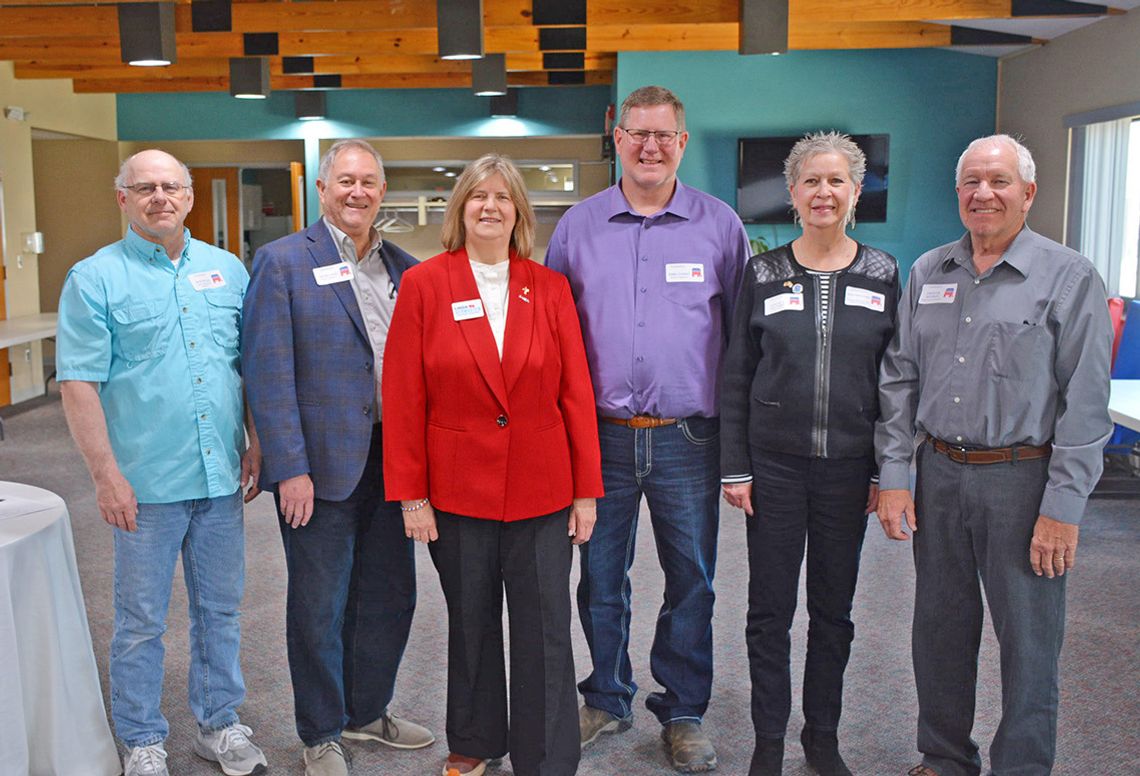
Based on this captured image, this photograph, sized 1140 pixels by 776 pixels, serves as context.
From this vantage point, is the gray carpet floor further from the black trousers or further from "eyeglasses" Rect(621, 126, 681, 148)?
"eyeglasses" Rect(621, 126, 681, 148)

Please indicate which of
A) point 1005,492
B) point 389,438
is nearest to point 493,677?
point 389,438

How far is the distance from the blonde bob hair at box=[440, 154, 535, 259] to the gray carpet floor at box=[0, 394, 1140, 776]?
1.42 m

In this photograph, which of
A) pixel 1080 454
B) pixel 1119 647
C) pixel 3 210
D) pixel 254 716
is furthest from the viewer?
pixel 3 210

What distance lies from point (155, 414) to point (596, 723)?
1485mm

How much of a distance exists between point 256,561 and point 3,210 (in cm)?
608

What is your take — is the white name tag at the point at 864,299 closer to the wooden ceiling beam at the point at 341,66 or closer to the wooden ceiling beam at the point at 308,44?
the wooden ceiling beam at the point at 308,44

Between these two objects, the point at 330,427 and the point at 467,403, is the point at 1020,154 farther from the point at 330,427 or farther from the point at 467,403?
the point at 330,427

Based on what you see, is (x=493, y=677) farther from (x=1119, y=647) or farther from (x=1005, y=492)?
(x=1119, y=647)

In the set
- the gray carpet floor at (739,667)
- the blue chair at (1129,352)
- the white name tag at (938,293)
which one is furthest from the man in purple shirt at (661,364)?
the blue chair at (1129,352)

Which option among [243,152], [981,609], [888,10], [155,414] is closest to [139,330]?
[155,414]

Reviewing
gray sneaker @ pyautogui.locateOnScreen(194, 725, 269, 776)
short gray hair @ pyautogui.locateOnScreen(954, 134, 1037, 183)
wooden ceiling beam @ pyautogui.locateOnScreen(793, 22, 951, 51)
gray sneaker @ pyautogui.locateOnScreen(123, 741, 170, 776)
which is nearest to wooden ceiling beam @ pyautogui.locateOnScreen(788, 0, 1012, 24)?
wooden ceiling beam @ pyautogui.locateOnScreen(793, 22, 951, 51)

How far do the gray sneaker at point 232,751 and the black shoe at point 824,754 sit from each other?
1.47 m

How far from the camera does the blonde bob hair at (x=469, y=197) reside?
8.15ft

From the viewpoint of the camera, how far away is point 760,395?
2.62 m
